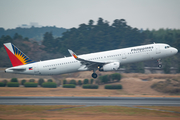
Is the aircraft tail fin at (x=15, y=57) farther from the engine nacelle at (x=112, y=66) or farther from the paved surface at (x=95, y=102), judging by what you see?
the engine nacelle at (x=112, y=66)

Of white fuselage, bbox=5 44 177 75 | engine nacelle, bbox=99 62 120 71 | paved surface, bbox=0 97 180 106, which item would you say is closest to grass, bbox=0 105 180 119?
paved surface, bbox=0 97 180 106

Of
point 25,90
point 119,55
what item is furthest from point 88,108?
point 25,90

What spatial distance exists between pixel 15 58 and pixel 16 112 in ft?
50.2

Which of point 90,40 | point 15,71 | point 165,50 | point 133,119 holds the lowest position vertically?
point 133,119

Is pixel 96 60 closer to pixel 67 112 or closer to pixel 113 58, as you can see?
pixel 113 58

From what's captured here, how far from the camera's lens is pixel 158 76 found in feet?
188

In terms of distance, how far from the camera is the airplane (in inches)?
1447

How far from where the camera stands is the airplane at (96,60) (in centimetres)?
3675

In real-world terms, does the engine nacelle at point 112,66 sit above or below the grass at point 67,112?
above

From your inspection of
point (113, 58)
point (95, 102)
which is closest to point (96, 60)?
point (113, 58)

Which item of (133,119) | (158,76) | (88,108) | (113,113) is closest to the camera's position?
(133,119)

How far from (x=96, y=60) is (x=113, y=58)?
293 centimetres

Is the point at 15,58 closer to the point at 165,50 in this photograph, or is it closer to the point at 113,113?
the point at 113,113

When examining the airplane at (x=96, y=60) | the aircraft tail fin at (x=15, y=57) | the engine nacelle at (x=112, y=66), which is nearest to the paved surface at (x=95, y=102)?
the engine nacelle at (x=112, y=66)
